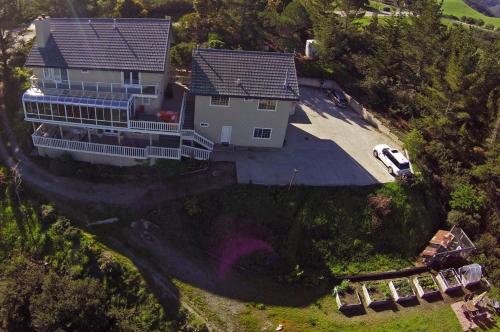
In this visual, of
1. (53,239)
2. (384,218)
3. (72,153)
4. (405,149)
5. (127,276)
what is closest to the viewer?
(127,276)

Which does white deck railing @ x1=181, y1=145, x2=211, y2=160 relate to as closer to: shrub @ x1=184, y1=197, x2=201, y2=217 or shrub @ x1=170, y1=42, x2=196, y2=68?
shrub @ x1=184, y1=197, x2=201, y2=217

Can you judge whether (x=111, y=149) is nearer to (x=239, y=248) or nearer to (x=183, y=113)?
(x=183, y=113)


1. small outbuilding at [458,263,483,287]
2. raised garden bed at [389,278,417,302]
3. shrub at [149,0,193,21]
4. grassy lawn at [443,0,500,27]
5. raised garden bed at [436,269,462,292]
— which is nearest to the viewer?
raised garden bed at [389,278,417,302]

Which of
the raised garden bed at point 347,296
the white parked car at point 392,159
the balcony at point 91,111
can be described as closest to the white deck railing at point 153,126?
the balcony at point 91,111

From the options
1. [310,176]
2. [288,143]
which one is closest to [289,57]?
[288,143]

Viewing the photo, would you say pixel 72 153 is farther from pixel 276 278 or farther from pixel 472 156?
pixel 472 156

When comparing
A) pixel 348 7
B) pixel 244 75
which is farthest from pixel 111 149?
pixel 348 7

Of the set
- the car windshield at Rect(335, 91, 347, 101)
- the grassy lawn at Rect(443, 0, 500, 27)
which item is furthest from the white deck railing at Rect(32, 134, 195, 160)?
the grassy lawn at Rect(443, 0, 500, 27)
